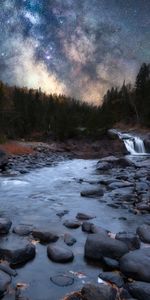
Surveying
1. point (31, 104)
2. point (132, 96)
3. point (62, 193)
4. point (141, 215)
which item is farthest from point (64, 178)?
point (132, 96)

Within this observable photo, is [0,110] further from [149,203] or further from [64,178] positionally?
[149,203]

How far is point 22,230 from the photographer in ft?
20.5

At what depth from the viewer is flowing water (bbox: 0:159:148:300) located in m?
4.45

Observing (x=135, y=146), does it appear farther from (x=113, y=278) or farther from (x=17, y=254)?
(x=113, y=278)

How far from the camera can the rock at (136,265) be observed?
4438 mm

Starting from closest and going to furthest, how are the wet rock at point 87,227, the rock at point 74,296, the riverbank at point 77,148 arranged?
the rock at point 74,296
the wet rock at point 87,227
the riverbank at point 77,148

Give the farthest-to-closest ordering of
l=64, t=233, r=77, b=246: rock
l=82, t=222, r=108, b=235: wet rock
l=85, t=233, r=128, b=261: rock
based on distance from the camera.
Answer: l=82, t=222, r=108, b=235: wet rock < l=64, t=233, r=77, b=246: rock < l=85, t=233, r=128, b=261: rock

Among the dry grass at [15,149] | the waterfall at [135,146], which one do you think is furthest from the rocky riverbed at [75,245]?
the waterfall at [135,146]

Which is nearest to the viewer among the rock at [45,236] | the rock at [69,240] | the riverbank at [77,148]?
the rock at [69,240]

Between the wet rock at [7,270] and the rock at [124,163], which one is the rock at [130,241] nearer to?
the wet rock at [7,270]

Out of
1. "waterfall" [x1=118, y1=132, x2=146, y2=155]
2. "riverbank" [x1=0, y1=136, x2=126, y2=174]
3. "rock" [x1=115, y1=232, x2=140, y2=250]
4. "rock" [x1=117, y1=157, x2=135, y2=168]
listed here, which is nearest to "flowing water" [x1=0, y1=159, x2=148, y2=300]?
"rock" [x1=115, y1=232, x2=140, y2=250]

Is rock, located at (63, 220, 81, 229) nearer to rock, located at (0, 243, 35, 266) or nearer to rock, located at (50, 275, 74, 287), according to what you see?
rock, located at (0, 243, 35, 266)

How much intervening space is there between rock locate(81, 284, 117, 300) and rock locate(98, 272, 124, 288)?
1.02 feet

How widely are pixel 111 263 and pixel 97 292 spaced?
112cm
